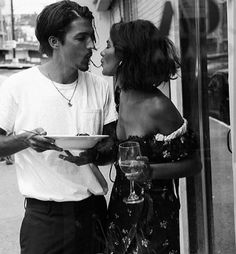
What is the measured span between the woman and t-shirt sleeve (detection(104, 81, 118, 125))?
0.08m

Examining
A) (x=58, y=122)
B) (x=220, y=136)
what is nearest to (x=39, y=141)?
(x=58, y=122)

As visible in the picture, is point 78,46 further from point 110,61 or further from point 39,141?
point 39,141

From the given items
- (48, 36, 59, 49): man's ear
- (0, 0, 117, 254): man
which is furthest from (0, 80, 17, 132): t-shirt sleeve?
(48, 36, 59, 49): man's ear

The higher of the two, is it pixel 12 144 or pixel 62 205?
pixel 12 144

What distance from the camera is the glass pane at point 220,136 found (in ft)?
6.40

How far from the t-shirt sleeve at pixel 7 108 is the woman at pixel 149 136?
0.40m

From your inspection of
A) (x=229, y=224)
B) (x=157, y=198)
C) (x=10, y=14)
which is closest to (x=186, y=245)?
(x=229, y=224)

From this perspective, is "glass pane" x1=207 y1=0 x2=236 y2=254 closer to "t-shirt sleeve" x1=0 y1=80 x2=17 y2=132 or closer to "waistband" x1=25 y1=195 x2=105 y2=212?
"waistband" x1=25 y1=195 x2=105 y2=212

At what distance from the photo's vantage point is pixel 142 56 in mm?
1660

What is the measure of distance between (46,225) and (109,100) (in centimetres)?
59

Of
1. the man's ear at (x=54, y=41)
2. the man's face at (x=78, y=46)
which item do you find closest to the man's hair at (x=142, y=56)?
the man's face at (x=78, y=46)

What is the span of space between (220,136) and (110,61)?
763mm

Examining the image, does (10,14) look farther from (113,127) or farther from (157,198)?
(157,198)

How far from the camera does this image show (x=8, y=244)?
3.97 metres
